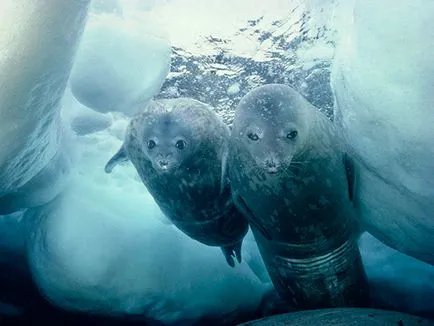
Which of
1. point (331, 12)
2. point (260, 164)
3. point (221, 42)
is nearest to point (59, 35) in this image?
point (260, 164)

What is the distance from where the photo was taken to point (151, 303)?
5.80 metres

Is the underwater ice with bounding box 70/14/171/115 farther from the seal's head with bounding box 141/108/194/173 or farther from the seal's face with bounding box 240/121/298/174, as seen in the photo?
the seal's face with bounding box 240/121/298/174

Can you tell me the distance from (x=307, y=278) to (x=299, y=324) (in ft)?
2.41

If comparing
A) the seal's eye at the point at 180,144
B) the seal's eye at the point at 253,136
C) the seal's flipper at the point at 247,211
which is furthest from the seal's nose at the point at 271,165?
the seal's eye at the point at 180,144

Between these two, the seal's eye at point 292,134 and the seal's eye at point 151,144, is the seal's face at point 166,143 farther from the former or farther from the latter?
the seal's eye at point 292,134

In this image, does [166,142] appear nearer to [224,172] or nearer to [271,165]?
[224,172]

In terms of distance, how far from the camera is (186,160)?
392cm

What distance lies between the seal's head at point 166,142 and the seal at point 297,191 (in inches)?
20.0

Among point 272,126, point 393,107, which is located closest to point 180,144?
point 272,126

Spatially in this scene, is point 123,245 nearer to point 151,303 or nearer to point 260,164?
point 151,303

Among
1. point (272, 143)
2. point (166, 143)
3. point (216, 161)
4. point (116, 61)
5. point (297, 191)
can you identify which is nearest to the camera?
point (272, 143)

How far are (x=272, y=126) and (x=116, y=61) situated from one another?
248cm

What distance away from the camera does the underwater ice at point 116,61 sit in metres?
4.64

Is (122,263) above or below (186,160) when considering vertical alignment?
below
